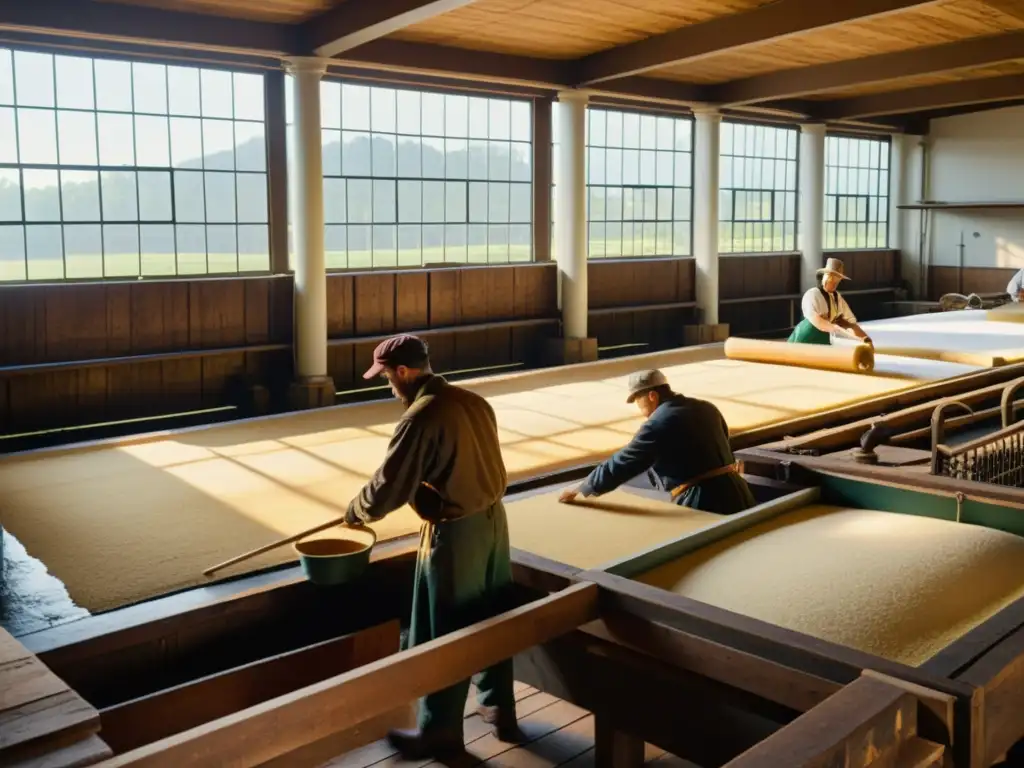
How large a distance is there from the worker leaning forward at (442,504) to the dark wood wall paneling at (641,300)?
29.6 ft

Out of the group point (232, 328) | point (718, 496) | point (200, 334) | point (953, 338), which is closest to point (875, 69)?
point (953, 338)

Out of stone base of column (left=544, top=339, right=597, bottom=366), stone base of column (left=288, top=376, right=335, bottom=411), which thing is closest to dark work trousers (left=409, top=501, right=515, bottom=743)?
stone base of column (left=288, top=376, right=335, bottom=411)

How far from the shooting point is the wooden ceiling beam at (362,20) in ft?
24.1

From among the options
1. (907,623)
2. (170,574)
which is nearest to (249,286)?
(170,574)

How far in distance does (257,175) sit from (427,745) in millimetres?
6962

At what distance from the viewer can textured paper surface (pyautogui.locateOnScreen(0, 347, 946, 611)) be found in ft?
13.3

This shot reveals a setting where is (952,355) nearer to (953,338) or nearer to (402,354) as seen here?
(953,338)

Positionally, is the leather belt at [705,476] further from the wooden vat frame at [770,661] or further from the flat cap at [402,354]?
the flat cap at [402,354]

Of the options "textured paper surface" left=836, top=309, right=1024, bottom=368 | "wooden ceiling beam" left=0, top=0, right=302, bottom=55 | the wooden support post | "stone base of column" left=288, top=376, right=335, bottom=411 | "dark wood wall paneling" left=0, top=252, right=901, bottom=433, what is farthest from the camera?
"stone base of column" left=288, top=376, right=335, bottom=411

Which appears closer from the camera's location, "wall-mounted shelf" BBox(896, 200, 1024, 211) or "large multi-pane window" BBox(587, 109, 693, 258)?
"large multi-pane window" BBox(587, 109, 693, 258)

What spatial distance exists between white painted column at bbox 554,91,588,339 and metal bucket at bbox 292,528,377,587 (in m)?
8.13

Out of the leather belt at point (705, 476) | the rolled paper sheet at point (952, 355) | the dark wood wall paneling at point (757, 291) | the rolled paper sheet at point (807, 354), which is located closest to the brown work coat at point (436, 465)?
the leather belt at point (705, 476)

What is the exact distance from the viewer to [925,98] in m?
14.1

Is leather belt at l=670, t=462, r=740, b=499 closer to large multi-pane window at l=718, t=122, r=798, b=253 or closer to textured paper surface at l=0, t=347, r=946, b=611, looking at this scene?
textured paper surface at l=0, t=347, r=946, b=611
